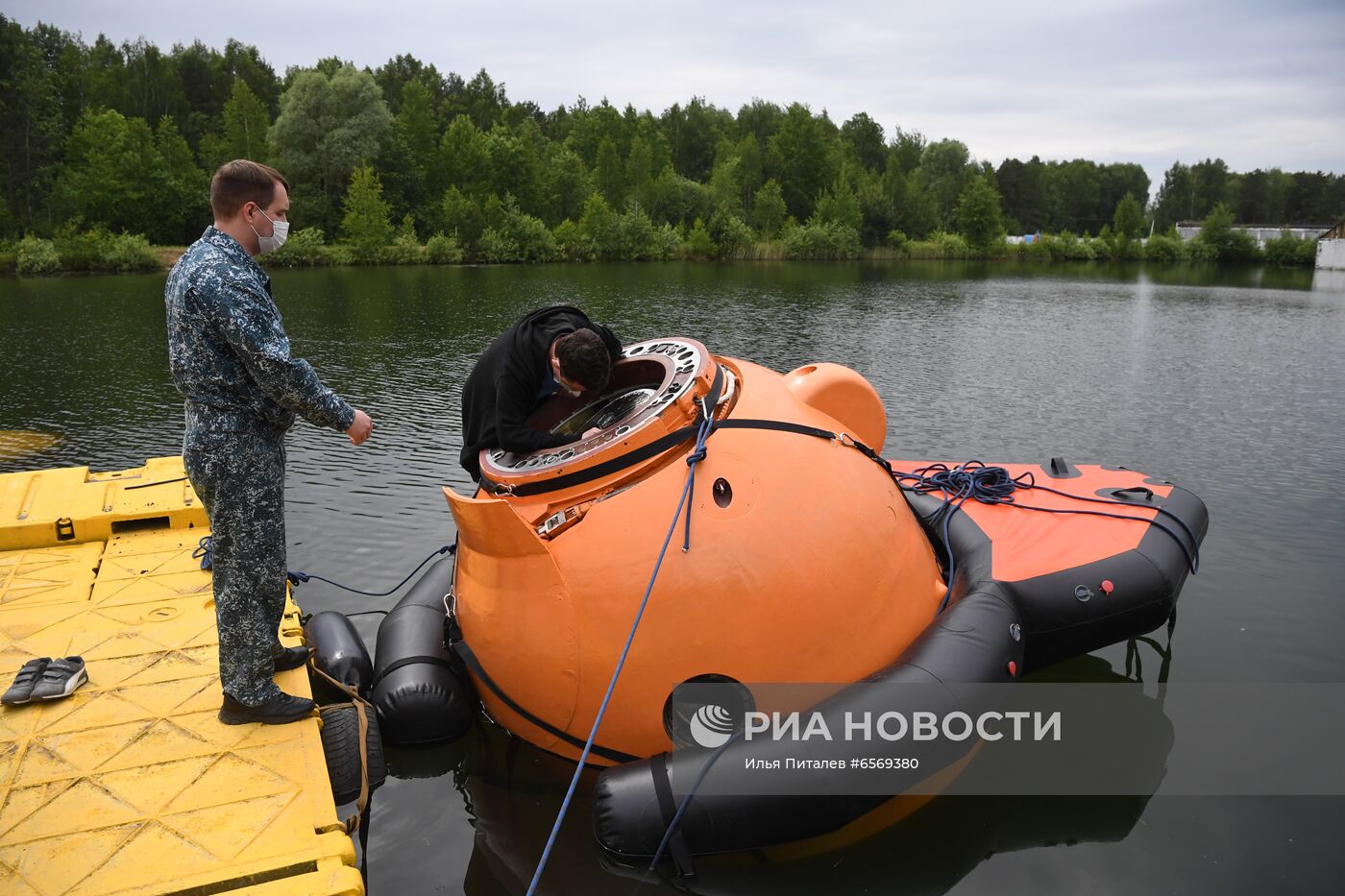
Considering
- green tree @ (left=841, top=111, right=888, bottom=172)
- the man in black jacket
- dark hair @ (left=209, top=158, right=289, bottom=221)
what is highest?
green tree @ (left=841, top=111, right=888, bottom=172)

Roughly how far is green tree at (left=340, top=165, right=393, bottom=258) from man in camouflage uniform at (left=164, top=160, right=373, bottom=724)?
1989 inches

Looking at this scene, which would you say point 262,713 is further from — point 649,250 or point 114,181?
Answer: point 114,181

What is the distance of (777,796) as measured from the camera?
3.87 metres

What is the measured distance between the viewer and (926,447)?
39.8ft

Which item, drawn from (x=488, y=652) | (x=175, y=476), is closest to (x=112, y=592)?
(x=175, y=476)

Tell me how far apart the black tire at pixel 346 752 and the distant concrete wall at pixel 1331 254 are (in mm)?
70528

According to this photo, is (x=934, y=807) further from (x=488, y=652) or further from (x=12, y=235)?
(x=12, y=235)

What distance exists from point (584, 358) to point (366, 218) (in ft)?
174

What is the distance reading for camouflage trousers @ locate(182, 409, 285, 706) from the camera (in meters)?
3.71

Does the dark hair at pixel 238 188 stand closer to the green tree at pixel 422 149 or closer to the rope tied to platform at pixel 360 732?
the rope tied to platform at pixel 360 732

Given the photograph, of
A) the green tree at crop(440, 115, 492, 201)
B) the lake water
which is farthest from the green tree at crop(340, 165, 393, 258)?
the lake water

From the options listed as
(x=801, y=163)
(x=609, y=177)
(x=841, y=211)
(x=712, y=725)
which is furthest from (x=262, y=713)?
(x=801, y=163)

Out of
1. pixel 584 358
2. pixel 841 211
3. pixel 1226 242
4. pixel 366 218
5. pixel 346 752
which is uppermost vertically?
pixel 841 211

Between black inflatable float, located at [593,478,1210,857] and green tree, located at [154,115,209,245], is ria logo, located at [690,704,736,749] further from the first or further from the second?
green tree, located at [154,115,209,245]
